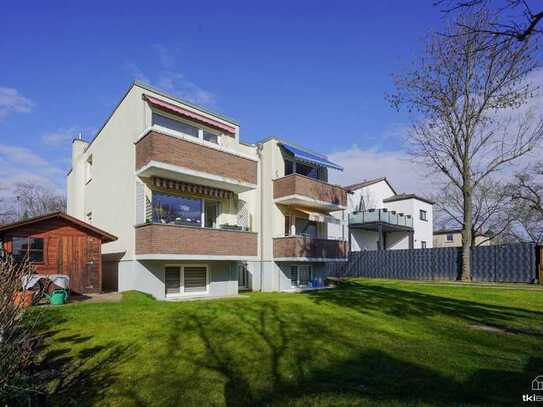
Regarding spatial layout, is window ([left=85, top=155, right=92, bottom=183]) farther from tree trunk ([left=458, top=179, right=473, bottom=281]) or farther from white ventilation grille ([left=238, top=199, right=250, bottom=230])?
tree trunk ([left=458, top=179, right=473, bottom=281])

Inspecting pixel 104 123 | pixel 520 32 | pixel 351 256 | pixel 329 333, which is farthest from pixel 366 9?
pixel 351 256

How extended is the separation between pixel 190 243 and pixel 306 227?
11191mm

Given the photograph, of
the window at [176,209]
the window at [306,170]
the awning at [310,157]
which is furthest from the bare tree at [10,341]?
the window at [306,170]

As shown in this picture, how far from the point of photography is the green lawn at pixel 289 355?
5.57m

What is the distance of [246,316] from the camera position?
1137cm

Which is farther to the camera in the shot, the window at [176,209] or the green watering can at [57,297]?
the window at [176,209]

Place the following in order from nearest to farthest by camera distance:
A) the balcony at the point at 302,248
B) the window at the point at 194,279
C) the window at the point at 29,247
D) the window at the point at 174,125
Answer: the window at the point at 29,247, the window at the point at 174,125, the window at the point at 194,279, the balcony at the point at 302,248

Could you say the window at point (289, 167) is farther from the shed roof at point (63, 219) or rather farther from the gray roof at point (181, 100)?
the shed roof at point (63, 219)

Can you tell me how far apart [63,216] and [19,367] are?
1135 cm

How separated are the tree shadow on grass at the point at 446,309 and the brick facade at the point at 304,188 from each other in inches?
283

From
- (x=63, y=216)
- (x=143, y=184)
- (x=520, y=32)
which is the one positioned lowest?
(x=63, y=216)

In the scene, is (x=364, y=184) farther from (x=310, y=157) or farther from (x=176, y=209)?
(x=176, y=209)

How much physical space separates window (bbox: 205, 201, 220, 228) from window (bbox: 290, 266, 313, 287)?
694cm

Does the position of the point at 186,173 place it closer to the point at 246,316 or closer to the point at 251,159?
the point at 251,159
